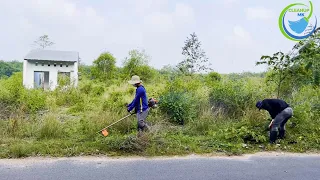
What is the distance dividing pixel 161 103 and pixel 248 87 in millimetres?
3197

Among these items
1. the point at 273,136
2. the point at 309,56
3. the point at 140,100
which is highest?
the point at 309,56

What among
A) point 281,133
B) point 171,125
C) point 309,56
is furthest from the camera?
point 309,56

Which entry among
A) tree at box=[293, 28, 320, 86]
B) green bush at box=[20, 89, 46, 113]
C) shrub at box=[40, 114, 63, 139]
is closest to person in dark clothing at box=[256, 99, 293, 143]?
tree at box=[293, 28, 320, 86]

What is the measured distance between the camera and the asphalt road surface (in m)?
4.35

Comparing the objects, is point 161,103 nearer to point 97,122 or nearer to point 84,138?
point 97,122

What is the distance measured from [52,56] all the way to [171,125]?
14.1 metres

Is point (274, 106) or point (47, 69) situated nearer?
point (274, 106)

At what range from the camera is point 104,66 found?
22.0 metres

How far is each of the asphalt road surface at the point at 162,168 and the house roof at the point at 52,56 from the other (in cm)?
1452

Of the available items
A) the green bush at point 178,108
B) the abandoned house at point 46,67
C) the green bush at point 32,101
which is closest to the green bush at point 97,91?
the green bush at point 32,101

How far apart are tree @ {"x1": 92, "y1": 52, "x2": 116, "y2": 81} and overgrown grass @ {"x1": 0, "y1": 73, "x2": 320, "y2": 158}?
11739 mm

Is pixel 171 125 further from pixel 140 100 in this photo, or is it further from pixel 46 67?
pixel 46 67

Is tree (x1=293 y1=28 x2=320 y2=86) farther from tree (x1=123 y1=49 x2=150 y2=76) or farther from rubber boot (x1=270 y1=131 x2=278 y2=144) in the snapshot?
tree (x1=123 y1=49 x2=150 y2=76)

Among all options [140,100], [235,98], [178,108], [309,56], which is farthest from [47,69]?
[309,56]
